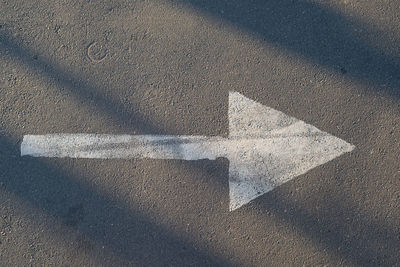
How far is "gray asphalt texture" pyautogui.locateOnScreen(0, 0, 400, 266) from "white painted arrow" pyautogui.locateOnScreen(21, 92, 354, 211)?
74 mm

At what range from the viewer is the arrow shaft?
3.14m

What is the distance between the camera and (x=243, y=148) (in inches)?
124

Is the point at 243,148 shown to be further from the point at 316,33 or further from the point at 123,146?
the point at 316,33

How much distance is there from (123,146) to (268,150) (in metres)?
1.35

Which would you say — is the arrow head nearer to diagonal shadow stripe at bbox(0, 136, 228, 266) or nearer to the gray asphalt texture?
the gray asphalt texture

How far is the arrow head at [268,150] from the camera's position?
10.2 ft

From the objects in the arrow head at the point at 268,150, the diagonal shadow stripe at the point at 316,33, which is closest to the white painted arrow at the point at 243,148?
the arrow head at the point at 268,150

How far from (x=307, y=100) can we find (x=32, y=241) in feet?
9.37

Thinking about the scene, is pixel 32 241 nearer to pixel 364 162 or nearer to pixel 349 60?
pixel 364 162

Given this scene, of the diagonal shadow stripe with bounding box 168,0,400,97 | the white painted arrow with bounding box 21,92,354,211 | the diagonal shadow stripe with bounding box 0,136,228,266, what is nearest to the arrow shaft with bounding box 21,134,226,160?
the white painted arrow with bounding box 21,92,354,211

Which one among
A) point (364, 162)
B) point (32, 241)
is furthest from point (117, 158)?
point (364, 162)

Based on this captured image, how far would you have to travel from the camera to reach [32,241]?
3049mm

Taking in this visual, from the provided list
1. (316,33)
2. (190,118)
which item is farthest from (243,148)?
(316,33)

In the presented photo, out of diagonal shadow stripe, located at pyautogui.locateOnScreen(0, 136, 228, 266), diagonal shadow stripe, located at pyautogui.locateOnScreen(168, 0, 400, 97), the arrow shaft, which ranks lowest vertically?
diagonal shadow stripe, located at pyautogui.locateOnScreen(0, 136, 228, 266)
